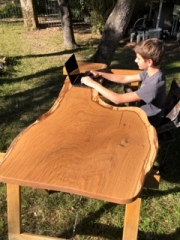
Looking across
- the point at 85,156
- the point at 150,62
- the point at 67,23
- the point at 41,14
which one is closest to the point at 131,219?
the point at 85,156

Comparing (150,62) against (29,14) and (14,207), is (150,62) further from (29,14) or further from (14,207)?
(29,14)

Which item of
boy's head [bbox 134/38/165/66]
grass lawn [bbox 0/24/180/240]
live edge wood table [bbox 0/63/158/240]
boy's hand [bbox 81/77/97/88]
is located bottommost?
grass lawn [bbox 0/24/180/240]

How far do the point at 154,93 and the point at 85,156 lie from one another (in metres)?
1.01

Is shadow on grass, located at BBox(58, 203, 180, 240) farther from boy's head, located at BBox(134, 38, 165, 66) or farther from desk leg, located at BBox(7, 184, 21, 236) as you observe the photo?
boy's head, located at BBox(134, 38, 165, 66)

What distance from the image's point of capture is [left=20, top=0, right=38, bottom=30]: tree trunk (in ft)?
32.0

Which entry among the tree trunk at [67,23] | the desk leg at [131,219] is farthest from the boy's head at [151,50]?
the tree trunk at [67,23]

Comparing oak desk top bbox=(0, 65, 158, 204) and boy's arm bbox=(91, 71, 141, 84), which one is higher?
boy's arm bbox=(91, 71, 141, 84)

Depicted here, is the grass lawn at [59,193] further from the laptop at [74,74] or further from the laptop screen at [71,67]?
the laptop screen at [71,67]

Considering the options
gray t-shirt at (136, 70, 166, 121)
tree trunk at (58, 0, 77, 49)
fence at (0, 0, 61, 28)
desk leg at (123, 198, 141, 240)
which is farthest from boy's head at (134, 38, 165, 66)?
fence at (0, 0, 61, 28)

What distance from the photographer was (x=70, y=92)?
2576 millimetres

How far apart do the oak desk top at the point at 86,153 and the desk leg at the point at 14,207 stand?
14.2 inches

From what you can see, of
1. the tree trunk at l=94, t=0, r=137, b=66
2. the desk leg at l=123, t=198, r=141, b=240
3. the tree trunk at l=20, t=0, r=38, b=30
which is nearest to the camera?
the desk leg at l=123, t=198, r=141, b=240

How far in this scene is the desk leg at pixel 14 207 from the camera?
205cm

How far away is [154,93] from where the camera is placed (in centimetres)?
251
